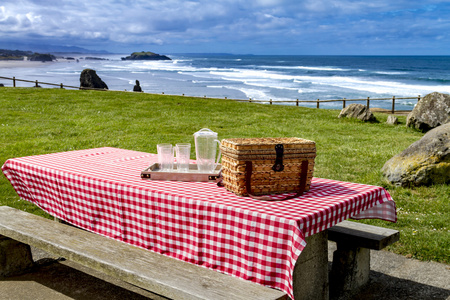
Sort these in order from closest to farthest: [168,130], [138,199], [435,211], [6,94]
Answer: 1. [138,199]
2. [435,211]
3. [168,130]
4. [6,94]

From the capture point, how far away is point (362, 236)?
11.5ft

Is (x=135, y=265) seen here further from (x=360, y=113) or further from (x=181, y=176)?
(x=360, y=113)

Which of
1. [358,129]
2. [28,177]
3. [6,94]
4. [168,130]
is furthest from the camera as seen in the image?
[6,94]

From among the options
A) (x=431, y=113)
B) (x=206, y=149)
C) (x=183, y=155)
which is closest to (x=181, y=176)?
(x=183, y=155)

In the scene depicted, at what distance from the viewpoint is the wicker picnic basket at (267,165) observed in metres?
2.69

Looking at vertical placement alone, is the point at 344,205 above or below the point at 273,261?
above

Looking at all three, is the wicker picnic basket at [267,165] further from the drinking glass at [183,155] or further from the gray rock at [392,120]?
Answer: the gray rock at [392,120]

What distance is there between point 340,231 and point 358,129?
1014 centimetres

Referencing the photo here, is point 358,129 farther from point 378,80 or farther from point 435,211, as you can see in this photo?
point 378,80

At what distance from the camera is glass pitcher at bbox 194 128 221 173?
3047 millimetres

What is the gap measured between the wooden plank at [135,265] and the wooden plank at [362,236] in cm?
123

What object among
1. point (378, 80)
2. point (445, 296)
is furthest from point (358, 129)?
point (378, 80)

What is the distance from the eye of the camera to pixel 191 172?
3342mm

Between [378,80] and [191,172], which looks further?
[378,80]
